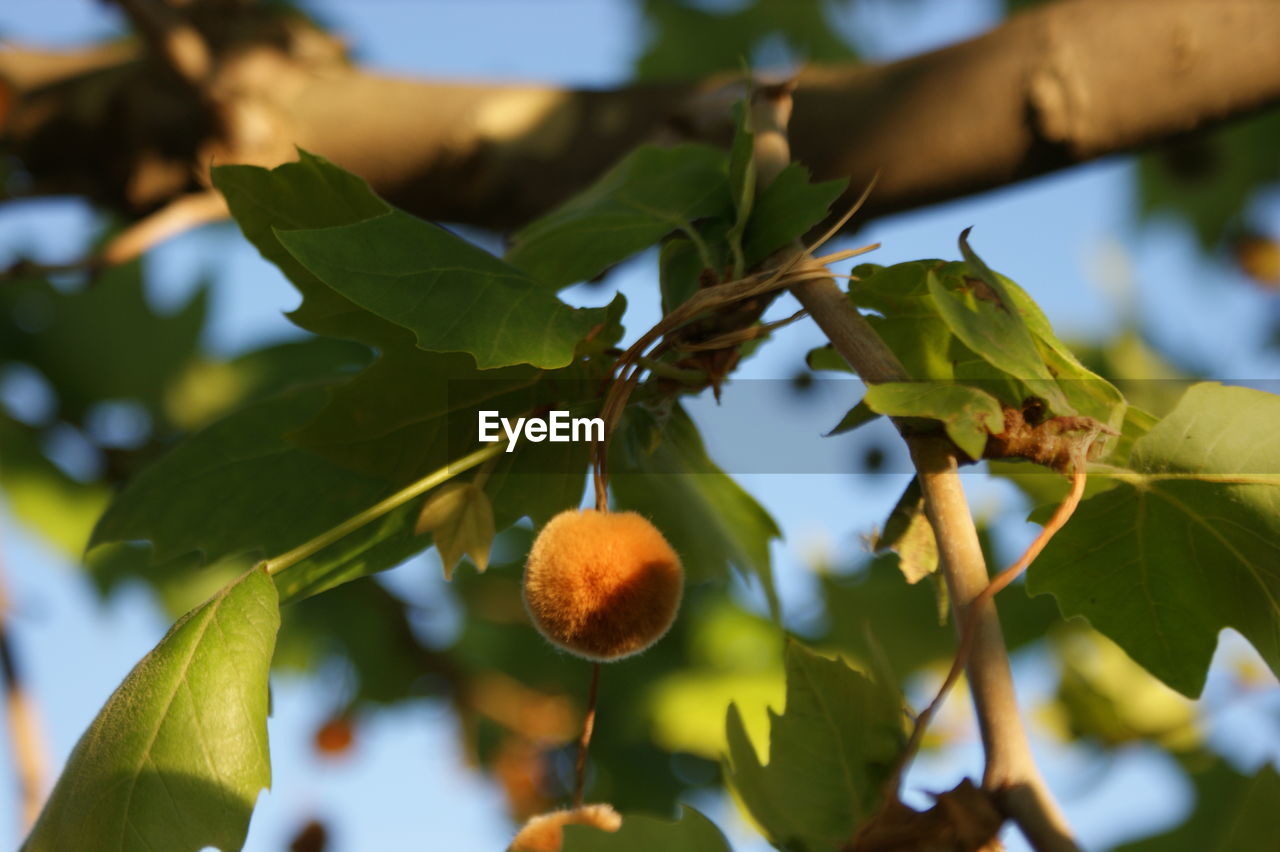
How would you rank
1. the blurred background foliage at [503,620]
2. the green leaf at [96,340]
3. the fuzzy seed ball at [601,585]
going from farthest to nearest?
the green leaf at [96,340]
the blurred background foliage at [503,620]
the fuzzy seed ball at [601,585]

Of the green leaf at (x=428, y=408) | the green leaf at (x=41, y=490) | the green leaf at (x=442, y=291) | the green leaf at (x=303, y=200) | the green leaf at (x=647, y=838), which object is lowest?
the green leaf at (x=647, y=838)

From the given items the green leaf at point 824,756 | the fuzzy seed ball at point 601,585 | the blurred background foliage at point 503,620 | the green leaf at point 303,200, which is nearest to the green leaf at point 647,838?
the green leaf at point 824,756

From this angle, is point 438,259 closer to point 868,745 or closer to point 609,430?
point 609,430

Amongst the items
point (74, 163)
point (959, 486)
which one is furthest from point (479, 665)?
point (959, 486)

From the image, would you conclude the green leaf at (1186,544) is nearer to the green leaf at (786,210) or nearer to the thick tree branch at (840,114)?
the green leaf at (786,210)

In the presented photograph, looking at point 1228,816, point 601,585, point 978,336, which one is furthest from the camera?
point 1228,816

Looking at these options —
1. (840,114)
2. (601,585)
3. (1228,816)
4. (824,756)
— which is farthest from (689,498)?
(1228,816)

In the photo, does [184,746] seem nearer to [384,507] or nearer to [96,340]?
[384,507]
